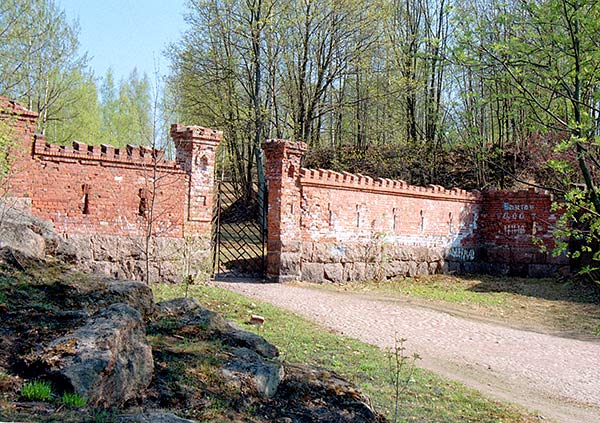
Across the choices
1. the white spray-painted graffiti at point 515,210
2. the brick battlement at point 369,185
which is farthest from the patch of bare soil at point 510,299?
the brick battlement at point 369,185

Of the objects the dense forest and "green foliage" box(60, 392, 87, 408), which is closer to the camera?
"green foliage" box(60, 392, 87, 408)

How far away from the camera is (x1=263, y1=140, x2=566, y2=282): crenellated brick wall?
561 inches

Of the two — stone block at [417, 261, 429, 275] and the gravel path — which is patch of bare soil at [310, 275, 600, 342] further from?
the gravel path

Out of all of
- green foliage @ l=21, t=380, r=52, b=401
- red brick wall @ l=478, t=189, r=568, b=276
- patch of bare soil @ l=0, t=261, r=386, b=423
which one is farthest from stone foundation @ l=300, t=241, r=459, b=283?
green foliage @ l=21, t=380, r=52, b=401

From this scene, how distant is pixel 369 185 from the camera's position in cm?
1625

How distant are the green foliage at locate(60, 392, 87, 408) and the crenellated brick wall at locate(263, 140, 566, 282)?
10.9m

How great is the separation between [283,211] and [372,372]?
7751 millimetres

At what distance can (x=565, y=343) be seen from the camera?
33.7 feet

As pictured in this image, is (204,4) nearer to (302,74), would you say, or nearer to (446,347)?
(302,74)

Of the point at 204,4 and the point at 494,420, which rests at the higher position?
Answer: the point at 204,4

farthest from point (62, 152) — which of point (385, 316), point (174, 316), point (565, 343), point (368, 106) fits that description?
point (368, 106)

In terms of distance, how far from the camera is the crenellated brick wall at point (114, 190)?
33.2 feet

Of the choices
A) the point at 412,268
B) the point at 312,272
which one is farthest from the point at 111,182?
the point at 412,268

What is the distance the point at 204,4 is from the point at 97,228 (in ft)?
46.0
